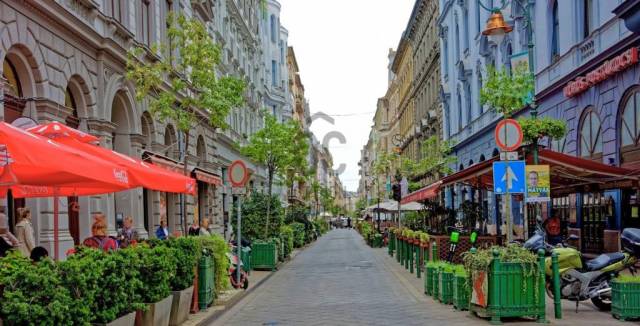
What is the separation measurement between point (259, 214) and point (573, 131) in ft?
39.2

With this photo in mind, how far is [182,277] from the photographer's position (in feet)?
37.6

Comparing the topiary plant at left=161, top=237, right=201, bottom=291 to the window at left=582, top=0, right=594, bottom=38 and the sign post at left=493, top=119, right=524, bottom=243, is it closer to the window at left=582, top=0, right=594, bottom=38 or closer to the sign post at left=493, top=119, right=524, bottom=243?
the sign post at left=493, top=119, right=524, bottom=243

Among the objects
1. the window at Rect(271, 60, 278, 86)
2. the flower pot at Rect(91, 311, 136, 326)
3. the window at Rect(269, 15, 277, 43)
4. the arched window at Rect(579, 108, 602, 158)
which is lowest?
the flower pot at Rect(91, 311, 136, 326)

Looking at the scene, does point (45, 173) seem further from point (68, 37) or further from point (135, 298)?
point (68, 37)

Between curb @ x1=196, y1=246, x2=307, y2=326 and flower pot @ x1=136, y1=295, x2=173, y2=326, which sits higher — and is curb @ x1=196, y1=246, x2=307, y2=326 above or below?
below

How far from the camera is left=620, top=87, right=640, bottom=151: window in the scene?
18.4 meters

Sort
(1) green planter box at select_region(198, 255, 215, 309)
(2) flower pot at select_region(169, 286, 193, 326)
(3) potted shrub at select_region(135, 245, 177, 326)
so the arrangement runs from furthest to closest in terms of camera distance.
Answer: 1. (1) green planter box at select_region(198, 255, 215, 309)
2. (2) flower pot at select_region(169, 286, 193, 326)
3. (3) potted shrub at select_region(135, 245, 177, 326)

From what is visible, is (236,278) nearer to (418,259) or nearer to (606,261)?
(418,259)

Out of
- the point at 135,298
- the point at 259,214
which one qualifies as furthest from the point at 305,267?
the point at 135,298

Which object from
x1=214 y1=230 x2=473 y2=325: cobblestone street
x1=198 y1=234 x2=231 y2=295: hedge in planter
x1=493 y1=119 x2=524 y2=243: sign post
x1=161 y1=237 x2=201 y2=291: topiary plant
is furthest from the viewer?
x1=198 y1=234 x2=231 y2=295: hedge in planter

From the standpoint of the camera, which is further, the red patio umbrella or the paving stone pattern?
the paving stone pattern

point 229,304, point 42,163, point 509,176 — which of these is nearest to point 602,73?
point 509,176

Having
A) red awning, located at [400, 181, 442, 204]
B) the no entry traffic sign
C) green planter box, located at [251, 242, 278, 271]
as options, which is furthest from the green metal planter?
green planter box, located at [251, 242, 278, 271]

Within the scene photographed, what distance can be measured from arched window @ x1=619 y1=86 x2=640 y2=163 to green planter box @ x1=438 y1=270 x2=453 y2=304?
7.82m
